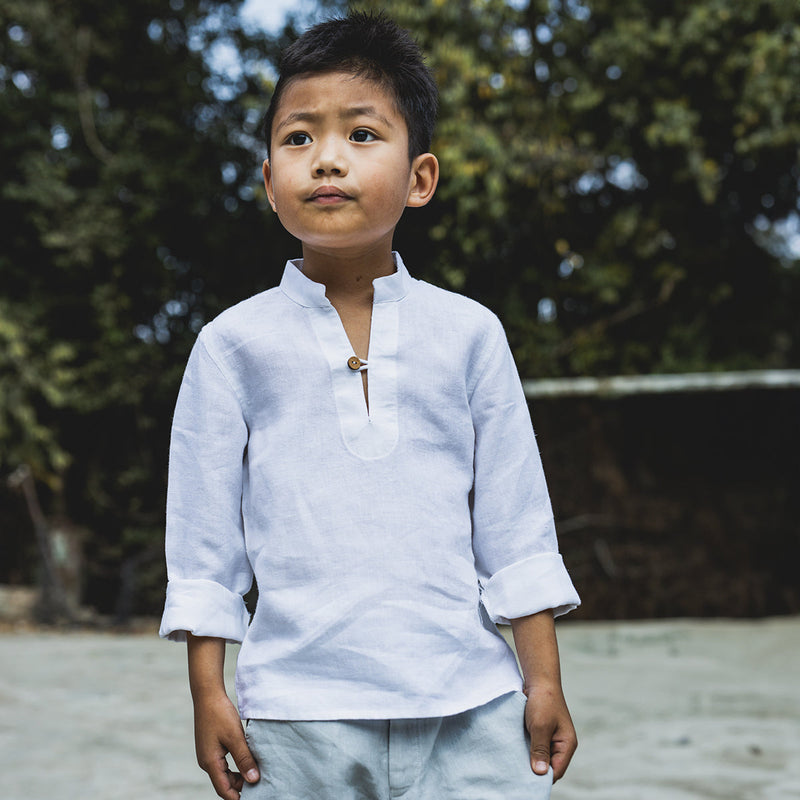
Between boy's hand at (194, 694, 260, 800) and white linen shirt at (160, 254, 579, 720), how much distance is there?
0.03 m

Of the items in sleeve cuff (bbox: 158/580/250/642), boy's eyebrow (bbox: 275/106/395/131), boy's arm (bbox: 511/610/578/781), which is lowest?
boy's arm (bbox: 511/610/578/781)

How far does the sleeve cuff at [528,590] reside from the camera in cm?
133

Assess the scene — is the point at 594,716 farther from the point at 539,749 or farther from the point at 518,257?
the point at 518,257

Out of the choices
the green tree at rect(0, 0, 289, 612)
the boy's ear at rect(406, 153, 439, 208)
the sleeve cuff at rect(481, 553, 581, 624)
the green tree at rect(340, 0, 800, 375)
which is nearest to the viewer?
the sleeve cuff at rect(481, 553, 581, 624)

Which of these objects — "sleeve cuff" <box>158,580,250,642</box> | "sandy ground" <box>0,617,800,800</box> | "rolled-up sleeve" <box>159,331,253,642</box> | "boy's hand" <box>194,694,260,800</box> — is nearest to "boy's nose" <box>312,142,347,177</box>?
"rolled-up sleeve" <box>159,331,253,642</box>

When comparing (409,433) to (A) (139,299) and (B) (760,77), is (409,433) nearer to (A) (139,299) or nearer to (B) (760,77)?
(B) (760,77)

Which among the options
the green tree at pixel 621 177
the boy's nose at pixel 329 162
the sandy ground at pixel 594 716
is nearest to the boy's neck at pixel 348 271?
the boy's nose at pixel 329 162

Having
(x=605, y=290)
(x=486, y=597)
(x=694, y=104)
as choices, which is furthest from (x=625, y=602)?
(x=486, y=597)

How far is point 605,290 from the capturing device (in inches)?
277

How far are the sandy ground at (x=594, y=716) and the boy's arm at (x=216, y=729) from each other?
6.22ft

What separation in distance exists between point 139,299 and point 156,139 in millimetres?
1156

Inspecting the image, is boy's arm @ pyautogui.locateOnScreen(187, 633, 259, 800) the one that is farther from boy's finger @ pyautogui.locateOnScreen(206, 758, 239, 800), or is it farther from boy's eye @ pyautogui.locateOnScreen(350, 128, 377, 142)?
boy's eye @ pyautogui.locateOnScreen(350, 128, 377, 142)

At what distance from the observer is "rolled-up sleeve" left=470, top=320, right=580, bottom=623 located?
1.35 m

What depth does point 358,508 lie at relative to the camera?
128cm
